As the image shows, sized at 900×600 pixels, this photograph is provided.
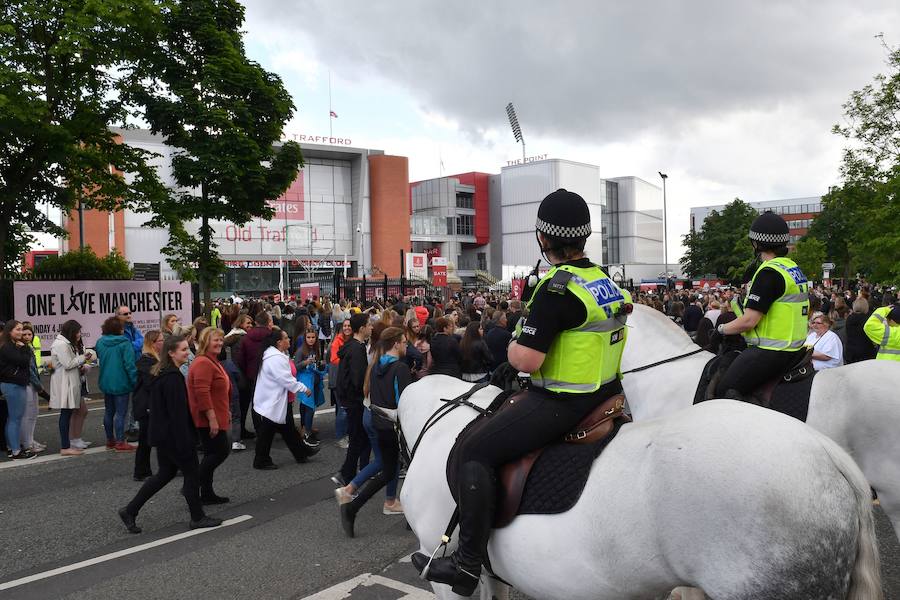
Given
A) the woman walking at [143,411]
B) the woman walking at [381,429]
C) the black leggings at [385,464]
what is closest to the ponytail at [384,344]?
the woman walking at [381,429]

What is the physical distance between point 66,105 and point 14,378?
10.3 metres

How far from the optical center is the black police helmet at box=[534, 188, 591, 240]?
3.07 metres

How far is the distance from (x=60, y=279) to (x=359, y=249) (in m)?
53.9

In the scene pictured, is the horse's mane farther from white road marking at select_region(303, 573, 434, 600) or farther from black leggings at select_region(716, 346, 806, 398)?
white road marking at select_region(303, 573, 434, 600)

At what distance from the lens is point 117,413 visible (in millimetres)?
9844

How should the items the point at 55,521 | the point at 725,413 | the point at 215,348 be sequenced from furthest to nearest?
the point at 215,348 → the point at 55,521 → the point at 725,413

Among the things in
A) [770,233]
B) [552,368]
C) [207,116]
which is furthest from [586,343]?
[207,116]

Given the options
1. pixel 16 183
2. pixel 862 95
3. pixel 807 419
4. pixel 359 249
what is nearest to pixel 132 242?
pixel 359 249

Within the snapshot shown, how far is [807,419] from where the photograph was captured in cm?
450

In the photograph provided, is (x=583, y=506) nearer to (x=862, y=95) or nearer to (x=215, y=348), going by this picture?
(x=215, y=348)

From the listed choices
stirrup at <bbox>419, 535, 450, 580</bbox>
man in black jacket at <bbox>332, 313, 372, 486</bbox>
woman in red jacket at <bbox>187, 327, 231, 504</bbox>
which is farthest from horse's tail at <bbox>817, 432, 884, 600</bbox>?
woman in red jacket at <bbox>187, 327, 231, 504</bbox>

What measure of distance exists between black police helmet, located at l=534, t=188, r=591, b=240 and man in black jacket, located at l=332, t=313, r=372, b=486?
→ 182 inches

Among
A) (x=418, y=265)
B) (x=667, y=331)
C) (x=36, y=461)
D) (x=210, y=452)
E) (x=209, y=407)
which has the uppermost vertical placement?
(x=418, y=265)

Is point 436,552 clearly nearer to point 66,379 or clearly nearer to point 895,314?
point 895,314
